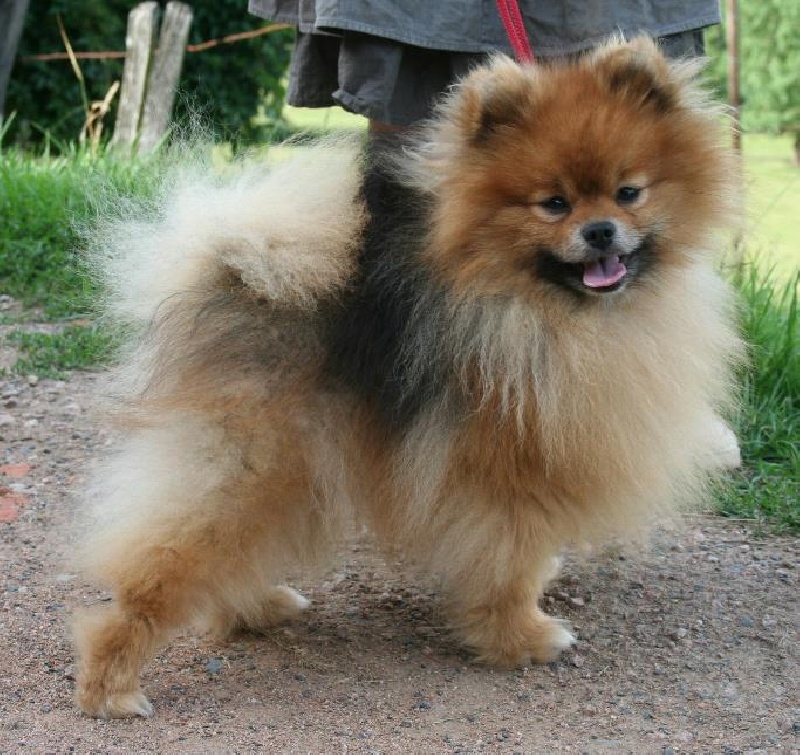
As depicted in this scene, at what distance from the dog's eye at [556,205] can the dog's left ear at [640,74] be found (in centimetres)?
34

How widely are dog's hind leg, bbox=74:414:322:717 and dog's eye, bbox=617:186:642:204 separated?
3.39ft

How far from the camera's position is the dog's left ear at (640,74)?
294 centimetres

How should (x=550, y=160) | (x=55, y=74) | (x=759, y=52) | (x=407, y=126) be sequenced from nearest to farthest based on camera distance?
(x=550, y=160) < (x=407, y=126) < (x=55, y=74) < (x=759, y=52)

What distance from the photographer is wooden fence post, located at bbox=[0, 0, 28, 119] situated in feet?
27.7

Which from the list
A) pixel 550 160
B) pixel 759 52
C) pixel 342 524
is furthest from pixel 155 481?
pixel 759 52

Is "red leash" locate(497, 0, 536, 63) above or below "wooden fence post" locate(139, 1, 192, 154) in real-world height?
above

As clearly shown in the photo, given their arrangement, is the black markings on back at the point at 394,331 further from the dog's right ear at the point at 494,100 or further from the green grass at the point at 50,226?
the green grass at the point at 50,226

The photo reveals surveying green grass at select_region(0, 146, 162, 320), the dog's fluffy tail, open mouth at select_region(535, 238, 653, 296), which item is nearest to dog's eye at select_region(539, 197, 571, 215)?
open mouth at select_region(535, 238, 653, 296)

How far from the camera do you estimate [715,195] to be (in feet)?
10.1

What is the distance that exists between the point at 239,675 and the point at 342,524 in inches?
21.5

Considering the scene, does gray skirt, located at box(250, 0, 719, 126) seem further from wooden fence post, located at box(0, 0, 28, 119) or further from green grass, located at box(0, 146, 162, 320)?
wooden fence post, located at box(0, 0, 28, 119)

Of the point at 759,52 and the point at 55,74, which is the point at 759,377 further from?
the point at 759,52

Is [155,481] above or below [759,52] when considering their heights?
below

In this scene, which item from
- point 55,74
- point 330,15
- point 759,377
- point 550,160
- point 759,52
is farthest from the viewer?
point 759,52
